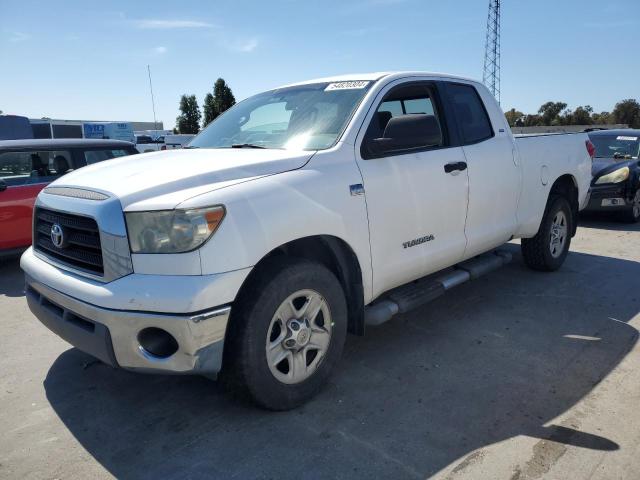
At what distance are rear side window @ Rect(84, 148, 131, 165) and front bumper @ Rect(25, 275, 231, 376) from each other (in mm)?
5108

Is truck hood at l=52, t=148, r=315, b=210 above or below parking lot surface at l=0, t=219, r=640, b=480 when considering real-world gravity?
above

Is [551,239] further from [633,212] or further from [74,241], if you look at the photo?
[74,241]

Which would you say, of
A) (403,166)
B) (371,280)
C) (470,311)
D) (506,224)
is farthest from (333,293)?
(506,224)

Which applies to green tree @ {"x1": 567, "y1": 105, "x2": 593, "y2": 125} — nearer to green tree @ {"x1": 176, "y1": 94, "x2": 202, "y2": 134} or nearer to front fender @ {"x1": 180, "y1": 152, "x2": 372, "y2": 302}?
green tree @ {"x1": 176, "y1": 94, "x2": 202, "y2": 134}

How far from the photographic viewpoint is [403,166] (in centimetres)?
341

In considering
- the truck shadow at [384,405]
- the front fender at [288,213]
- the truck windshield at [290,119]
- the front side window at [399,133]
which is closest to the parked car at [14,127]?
the truck windshield at [290,119]

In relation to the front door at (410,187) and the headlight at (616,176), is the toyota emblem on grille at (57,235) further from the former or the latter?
the headlight at (616,176)

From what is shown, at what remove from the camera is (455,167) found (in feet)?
12.6

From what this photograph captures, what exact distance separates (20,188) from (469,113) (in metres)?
5.52

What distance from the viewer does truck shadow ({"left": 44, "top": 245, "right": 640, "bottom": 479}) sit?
251cm

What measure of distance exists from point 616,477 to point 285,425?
1.67 meters

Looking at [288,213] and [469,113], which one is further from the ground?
[469,113]

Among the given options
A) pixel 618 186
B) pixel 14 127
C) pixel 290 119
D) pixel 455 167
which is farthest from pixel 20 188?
pixel 14 127

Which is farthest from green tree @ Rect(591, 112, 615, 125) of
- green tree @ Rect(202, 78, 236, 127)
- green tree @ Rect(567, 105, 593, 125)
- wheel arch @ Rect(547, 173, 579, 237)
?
wheel arch @ Rect(547, 173, 579, 237)
